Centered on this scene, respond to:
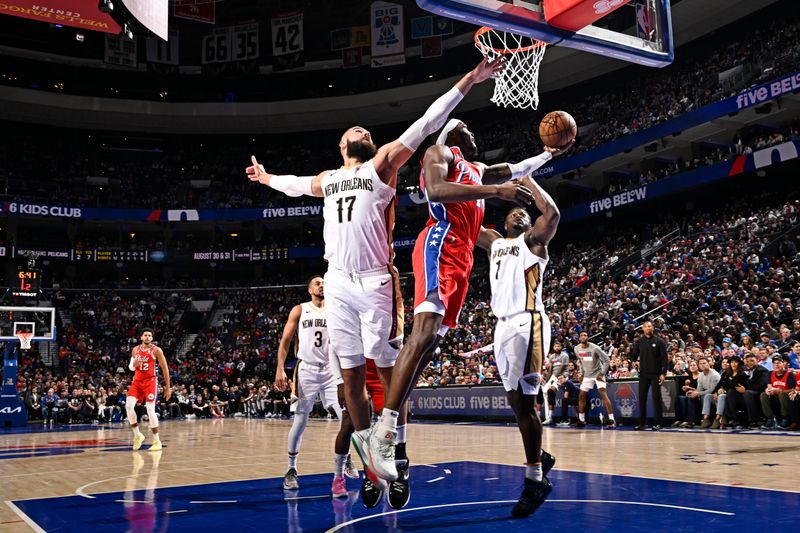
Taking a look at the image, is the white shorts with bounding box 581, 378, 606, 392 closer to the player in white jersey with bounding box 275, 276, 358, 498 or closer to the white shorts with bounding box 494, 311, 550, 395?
the player in white jersey with bounding box 275, 276, 358, 498

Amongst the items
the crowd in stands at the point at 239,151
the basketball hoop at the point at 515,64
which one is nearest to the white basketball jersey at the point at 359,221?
the basketball hoop at the point at 515,64

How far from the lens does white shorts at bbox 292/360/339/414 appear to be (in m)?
7.09

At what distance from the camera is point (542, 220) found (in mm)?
5473

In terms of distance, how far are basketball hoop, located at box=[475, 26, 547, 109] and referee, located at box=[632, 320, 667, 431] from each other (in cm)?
562

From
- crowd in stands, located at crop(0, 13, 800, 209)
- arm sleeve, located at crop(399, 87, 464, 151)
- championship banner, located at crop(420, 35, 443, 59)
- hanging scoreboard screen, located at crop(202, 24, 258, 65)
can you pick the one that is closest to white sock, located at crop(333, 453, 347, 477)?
arm sleeve, located at crop(399, 87, 464, 151)

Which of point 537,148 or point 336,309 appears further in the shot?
point 537,148

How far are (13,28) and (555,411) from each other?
33.7 metres

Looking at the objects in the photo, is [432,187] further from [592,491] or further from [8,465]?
[8,465]

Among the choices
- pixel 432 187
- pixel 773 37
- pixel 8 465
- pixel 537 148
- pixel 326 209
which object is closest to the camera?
pixel 432 187

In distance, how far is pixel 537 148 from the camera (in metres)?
32.6

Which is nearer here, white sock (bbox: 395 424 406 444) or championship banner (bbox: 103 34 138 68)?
white sock (bbox: 395 424 406 444)

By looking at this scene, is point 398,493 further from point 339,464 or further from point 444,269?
point 339,464

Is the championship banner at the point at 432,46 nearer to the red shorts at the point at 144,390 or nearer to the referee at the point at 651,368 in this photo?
the referee at the point at 651,368

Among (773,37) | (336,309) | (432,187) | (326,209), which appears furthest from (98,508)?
(773,37)
